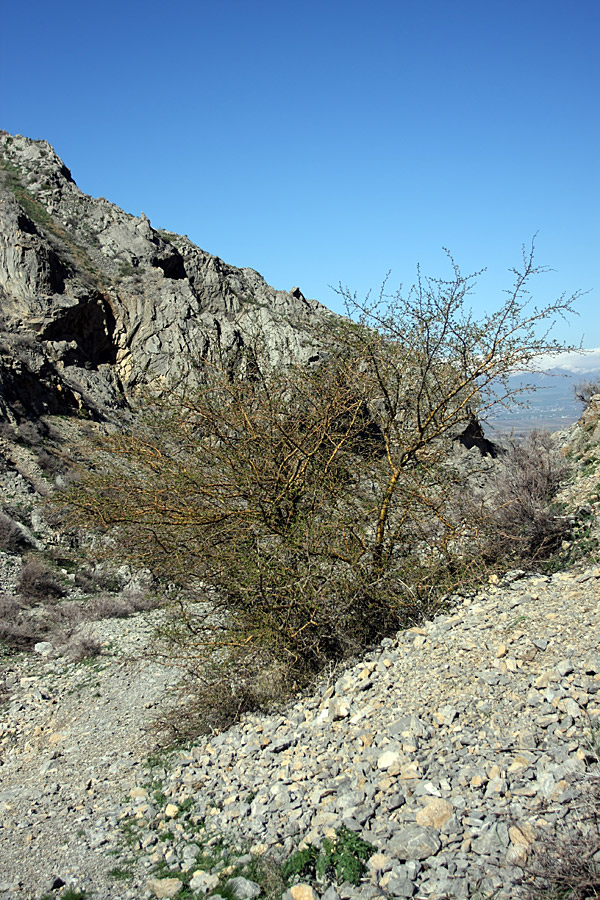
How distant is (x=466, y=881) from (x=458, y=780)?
72 cm

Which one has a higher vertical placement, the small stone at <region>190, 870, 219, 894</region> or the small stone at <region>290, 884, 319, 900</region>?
the small stone at <region>290, 884, 319, 900</region>

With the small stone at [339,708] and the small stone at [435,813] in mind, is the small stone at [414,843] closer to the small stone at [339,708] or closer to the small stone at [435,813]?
the small stone at [435,813]

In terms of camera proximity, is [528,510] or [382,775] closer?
[382,775]

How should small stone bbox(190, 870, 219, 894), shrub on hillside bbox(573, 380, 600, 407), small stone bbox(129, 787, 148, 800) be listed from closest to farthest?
small stone bbox(190, 870, 219, 894) < small stone bbox(129, 787, 148, 800) < shrub on hillside bbox(573, 380, 600, 407)

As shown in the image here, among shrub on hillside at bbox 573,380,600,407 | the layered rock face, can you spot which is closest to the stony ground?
shrub on hillside at bbox 573,380,600,407

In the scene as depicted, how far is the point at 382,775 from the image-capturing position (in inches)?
148

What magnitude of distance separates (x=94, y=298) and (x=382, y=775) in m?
24.7

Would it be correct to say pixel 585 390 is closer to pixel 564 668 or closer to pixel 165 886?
pixel 564 668

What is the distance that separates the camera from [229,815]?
398 centimetres

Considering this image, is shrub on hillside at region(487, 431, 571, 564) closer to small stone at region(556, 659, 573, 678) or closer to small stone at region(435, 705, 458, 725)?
small stone at region(556, 659, 573, 678)

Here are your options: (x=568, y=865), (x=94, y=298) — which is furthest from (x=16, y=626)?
(x=94, y=298)

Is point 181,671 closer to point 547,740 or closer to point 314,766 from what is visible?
point 314,766

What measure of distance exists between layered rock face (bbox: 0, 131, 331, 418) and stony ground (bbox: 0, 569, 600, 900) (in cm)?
1324

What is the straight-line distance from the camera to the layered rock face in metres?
20.9
